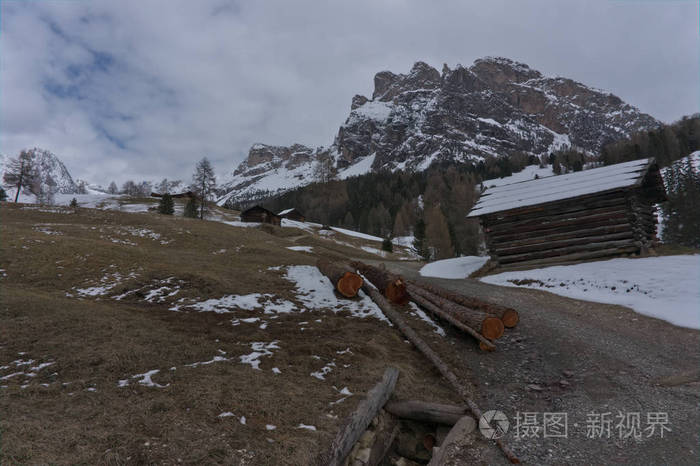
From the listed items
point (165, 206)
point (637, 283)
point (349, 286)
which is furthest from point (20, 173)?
point (637, 283)

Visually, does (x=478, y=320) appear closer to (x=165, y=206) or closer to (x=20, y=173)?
(x=165, y=206)

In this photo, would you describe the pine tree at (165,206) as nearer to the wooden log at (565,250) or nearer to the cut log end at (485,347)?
the wooden log at (565,250)

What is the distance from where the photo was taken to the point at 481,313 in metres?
9.16

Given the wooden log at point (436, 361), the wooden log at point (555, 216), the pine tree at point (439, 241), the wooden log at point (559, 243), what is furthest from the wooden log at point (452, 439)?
the pine tree at point (439, 241)

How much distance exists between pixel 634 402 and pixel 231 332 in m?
8.90

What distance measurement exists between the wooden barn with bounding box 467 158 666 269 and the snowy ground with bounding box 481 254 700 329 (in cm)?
169

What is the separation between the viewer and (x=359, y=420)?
5035mm

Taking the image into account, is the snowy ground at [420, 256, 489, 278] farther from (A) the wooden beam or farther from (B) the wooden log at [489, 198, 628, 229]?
(B) the wooden log at [489, 198, 628, 229]

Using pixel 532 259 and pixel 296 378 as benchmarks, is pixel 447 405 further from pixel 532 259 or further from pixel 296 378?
pixel 532 259

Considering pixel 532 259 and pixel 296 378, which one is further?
pixel 532 259

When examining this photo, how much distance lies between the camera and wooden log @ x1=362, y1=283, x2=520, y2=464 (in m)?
4.68

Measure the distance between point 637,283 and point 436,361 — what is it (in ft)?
37.3

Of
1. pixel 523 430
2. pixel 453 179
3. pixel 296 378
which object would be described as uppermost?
pixel 453 179

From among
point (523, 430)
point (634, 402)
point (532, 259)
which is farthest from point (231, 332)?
point (532, 259)
